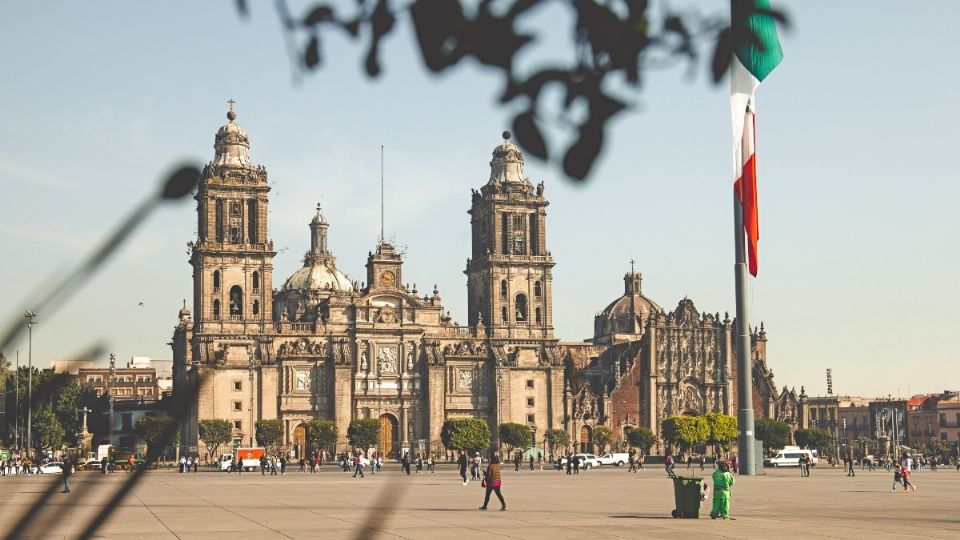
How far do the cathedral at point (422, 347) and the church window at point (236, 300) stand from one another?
Result: 10 centimetres

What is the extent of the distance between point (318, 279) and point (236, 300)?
2193cm

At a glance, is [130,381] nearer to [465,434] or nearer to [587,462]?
[465,434]

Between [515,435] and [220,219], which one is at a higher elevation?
[220,219]

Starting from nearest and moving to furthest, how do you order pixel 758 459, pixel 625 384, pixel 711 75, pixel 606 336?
pixel 711 75 < pixel 758 459 < pixel 625 384 < pixel 606 336

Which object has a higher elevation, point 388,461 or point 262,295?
point 262,295

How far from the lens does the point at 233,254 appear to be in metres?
101

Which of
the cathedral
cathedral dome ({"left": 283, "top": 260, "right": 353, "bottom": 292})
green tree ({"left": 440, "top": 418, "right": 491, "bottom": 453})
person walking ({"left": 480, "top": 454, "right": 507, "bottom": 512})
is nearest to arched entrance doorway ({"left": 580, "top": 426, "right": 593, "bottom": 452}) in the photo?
the cathedral

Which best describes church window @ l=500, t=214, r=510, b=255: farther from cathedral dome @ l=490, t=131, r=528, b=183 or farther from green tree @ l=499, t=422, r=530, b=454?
green tree @ l=499, t=422, r=530, b=454

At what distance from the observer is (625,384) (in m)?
113

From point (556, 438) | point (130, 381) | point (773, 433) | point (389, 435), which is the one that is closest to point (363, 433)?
point (389, 435)

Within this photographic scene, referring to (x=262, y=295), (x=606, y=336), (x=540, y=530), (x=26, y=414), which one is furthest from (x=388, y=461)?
(x=26, y=414)

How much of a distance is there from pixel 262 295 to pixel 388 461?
16341 millimetres

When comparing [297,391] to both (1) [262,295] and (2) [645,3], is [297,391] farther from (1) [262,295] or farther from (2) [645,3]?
(2) [645,3]

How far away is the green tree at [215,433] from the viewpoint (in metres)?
95.8
